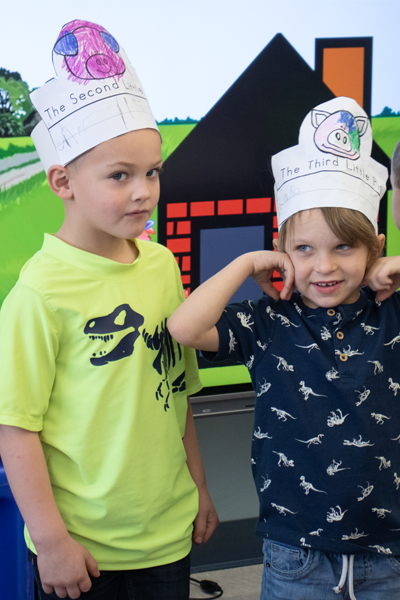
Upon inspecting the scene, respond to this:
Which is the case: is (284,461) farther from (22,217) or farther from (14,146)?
(14,146)

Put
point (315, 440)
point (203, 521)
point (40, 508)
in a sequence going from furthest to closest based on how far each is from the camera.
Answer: point (203, 521) → point (315, 440) → point (40, 508)

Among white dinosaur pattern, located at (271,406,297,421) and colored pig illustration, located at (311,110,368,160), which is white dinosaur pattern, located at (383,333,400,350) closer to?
white dinosaur pattern, located at (271,406,297,421)

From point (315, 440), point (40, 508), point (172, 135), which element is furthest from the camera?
point (172, 135)

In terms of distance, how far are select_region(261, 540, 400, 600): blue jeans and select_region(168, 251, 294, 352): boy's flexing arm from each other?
41 cm

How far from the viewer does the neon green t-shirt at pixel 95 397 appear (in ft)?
3.14

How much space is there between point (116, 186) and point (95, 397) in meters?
0.36

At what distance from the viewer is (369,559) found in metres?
1.06

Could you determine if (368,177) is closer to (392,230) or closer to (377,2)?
(392,230)

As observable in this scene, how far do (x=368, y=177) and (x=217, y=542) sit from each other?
1.50 meters

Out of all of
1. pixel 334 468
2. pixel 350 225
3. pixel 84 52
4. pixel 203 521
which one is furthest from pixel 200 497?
pixel 84 52

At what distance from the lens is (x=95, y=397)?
0.99 m

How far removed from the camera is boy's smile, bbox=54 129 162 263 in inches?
38.6

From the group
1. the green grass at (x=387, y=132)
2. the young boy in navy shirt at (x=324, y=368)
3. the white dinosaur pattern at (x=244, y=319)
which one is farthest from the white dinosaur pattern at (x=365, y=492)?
the green grass at (x=387, y=132)

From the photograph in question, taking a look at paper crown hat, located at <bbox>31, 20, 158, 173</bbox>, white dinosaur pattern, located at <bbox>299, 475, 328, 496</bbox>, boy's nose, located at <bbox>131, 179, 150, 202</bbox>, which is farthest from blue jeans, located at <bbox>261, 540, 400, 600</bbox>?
paper crown hat, located at <bbox>31, 20, 158, 173</bbox>
